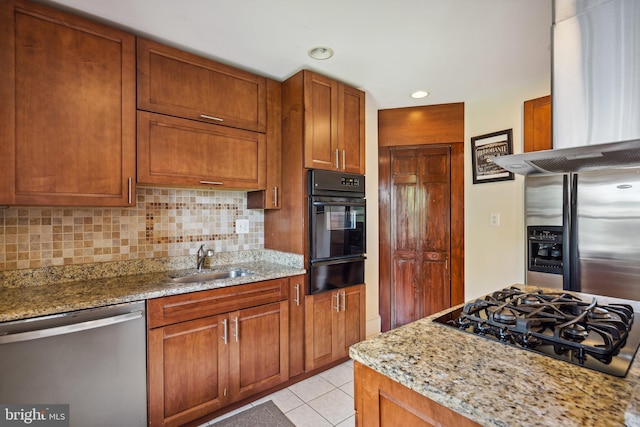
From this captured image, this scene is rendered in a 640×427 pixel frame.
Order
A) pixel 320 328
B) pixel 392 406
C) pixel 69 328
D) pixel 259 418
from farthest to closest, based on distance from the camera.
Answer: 1. pixel 320 328
2. pixel 259 418
3. pixel 69 328
4. pixel 392 406

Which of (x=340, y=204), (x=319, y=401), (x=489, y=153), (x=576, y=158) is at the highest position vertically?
(x=489, y=153)

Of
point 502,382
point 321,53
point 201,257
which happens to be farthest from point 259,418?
point 321,53

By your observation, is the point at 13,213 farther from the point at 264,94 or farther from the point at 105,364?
the point at 264,94

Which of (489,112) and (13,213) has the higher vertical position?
(489,112)

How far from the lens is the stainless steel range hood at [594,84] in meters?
0.92

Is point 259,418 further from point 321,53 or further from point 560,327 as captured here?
point 321,53

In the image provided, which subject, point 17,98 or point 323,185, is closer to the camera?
point 17,98

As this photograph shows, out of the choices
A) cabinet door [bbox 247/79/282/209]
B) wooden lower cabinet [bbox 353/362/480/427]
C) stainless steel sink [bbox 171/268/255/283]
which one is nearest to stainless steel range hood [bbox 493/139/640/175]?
wooden lower cabinet [bbox 353/362/480/427]

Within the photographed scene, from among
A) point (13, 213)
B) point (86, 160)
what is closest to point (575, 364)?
point (86, 160)

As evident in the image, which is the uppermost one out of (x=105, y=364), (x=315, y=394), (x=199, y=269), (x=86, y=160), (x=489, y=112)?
(x=489, y=112)

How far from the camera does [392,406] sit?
0.84 meters

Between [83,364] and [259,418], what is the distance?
1.04m

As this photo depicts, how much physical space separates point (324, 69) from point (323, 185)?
0.89m

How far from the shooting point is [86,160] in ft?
Answer: 5.59
